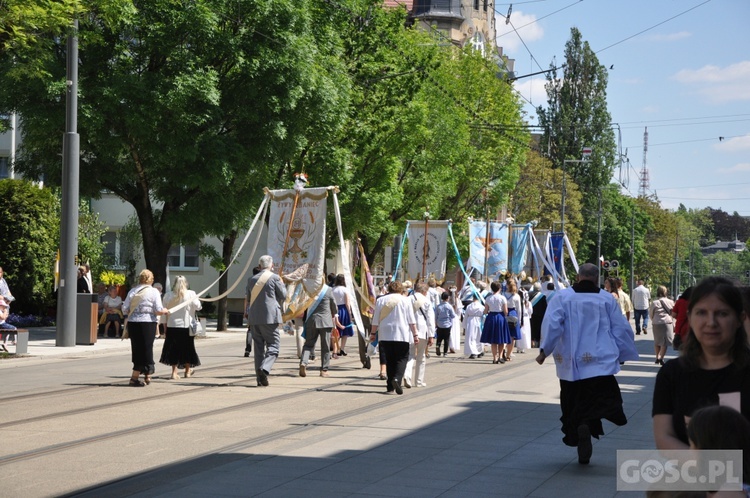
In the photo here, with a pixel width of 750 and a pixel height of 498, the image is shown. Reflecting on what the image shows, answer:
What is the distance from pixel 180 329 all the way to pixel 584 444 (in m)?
9.38

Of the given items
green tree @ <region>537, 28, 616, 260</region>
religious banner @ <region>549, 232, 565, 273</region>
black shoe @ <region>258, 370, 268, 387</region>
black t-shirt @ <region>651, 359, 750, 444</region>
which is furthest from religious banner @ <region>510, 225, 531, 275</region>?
green tree @ <region>537, 28, 616, 260</region>

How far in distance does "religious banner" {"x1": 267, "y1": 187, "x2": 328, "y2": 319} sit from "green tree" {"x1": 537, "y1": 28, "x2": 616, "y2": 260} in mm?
63291

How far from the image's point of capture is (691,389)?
480cm

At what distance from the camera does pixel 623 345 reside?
1007 cm

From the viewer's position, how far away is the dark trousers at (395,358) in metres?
15.9

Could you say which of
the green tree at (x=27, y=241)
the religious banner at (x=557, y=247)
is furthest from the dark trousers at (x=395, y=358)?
the religious banner at (x=557, y=247)

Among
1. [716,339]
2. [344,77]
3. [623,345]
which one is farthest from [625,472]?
[344,77]

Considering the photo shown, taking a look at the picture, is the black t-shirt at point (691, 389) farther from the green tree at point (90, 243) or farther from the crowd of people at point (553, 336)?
the green tree at point (90, 243)

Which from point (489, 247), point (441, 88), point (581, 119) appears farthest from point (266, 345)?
point (581, 119)

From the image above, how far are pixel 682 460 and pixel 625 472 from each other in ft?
1.17

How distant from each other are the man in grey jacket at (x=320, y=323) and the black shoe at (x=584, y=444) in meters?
9.02

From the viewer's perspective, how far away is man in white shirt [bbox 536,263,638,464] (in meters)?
9.90

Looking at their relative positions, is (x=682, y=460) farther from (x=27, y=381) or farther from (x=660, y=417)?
(x=27, y=381)

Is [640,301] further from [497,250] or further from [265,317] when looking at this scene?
[265,317]
